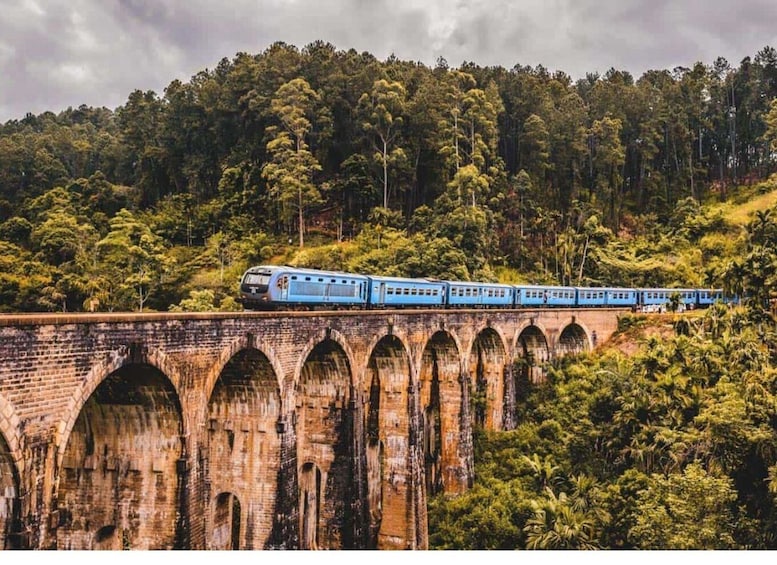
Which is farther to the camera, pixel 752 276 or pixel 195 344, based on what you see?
pixel 752 276

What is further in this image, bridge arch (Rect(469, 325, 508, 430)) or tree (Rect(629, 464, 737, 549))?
bridge arch (Rect(469, 325, 508, 430))

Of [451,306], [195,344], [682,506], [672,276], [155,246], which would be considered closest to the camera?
[195,344]

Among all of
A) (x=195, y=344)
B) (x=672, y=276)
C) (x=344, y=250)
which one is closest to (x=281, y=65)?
(x=344, y=250)

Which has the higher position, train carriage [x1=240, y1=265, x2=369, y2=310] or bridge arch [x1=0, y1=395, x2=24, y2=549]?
train carriage [x1=240, y1=265, x2=369, y2=310]

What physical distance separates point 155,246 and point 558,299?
26859 millimetres

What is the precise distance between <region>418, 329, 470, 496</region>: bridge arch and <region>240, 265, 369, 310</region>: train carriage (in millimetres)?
Answer: 6400

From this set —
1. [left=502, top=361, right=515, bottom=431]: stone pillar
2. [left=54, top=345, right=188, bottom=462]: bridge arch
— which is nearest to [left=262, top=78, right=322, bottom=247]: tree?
[left=502, top=361, right=515, bottom=431]: stone pillar

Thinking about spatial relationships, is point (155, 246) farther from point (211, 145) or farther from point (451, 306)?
point (451, 306)

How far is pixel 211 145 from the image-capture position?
191 ft

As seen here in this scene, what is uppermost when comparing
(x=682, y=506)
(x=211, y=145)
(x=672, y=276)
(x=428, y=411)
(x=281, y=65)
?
(x=281, y=65)

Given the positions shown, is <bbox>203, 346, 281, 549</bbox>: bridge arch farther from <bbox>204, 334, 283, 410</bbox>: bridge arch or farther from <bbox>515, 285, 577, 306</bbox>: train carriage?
<bbox>515, 285, 577, 306</bbox>: train carriage

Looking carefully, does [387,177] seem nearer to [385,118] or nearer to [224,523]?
[385,118]

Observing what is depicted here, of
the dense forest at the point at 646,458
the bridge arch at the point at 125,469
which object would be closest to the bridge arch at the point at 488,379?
the dense forest at the point at 646,458

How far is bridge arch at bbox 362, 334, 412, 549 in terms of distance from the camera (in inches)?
898
